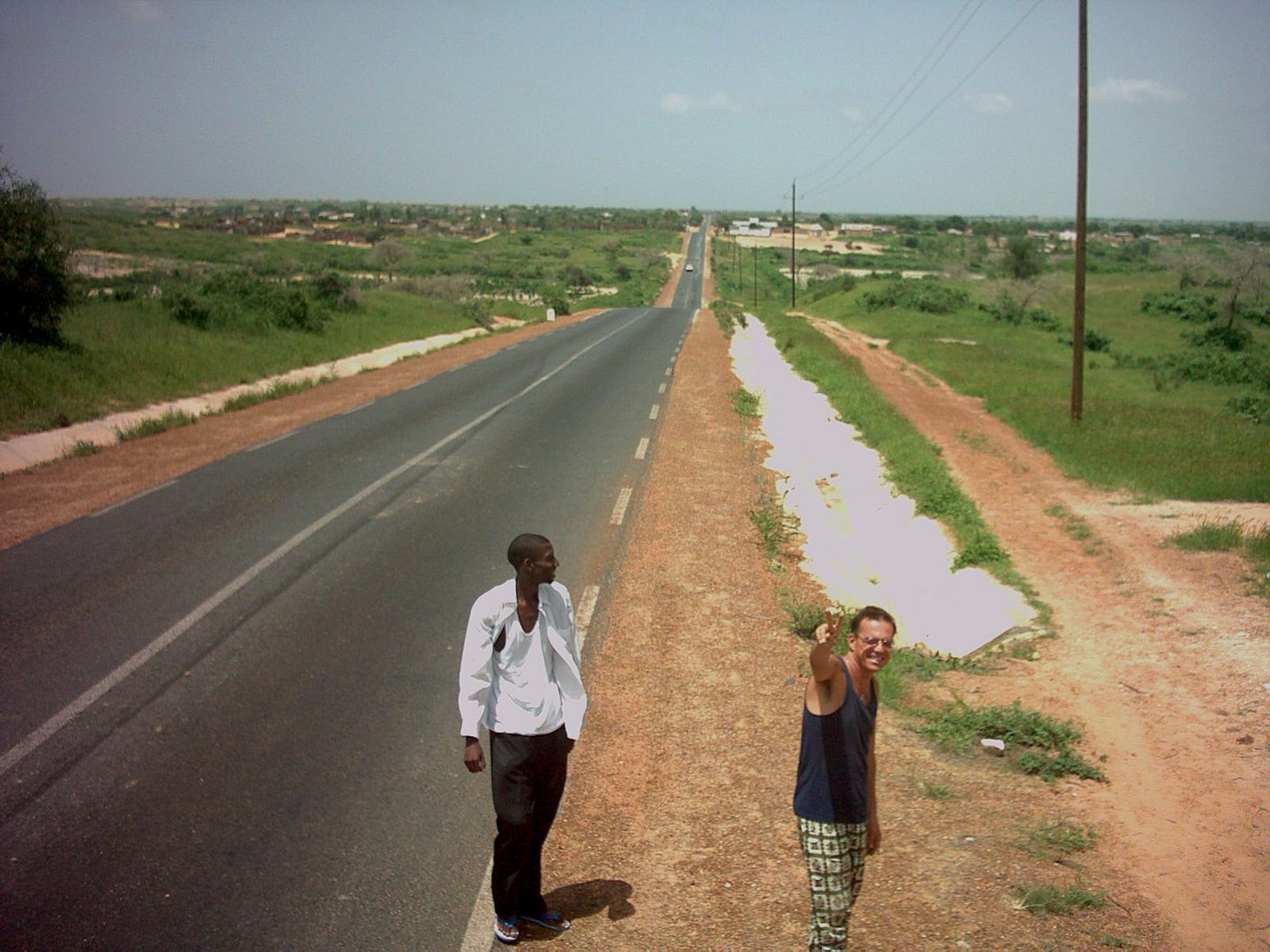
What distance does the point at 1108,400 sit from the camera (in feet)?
76.4

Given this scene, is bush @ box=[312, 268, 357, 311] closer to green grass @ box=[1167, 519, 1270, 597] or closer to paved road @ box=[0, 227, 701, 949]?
paved road @ box=[0, 227, 701, 949]

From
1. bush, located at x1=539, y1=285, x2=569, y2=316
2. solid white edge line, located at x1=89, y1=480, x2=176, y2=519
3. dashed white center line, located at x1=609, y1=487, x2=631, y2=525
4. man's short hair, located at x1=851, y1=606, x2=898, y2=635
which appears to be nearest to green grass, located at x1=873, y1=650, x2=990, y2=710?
man's short hair, located at x1=851, y1=606, x2=898, y2=635

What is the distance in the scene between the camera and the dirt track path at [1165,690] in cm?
517

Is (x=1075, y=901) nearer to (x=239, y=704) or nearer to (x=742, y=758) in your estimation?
(x=742, y=758)

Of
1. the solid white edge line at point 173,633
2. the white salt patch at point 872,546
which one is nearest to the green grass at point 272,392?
the solid white edge line at point 173,633

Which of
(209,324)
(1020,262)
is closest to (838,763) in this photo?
(209,324)

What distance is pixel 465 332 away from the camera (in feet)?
136

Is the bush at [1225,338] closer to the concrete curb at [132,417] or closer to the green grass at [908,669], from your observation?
the concrete curb at [132,417]

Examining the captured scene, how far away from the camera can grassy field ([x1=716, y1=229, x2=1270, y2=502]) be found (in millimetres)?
15844

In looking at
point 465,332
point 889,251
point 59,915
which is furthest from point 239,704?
point 889,251

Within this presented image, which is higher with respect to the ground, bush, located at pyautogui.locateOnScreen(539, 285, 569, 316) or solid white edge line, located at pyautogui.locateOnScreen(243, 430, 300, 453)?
bush, located at pyautogui.locateOnScreen(539, 285, 569, 316)

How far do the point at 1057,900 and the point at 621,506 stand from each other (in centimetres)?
794

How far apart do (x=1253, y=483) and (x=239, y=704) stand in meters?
13.5

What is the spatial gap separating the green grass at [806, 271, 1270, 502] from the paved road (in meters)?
8.27
